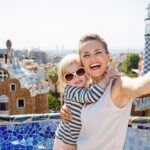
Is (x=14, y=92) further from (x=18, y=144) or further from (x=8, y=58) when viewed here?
(x=18, y=144)

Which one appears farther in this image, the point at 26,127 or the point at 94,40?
the point at 26,127

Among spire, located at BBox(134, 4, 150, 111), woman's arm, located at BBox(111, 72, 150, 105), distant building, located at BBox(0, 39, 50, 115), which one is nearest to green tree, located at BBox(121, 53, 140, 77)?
distant building, located at BBox(0, 39, 50, 115)

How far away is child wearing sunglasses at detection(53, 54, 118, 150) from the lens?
5.18 ft

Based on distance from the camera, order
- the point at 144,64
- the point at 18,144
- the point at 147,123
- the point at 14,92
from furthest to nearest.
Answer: the point at 14,92, the point at 144,64, the point at 18,144, the point at 147,123

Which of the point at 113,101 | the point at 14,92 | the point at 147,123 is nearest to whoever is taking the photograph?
the point at 113,101

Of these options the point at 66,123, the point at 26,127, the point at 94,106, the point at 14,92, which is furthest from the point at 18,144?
the point at 14,92

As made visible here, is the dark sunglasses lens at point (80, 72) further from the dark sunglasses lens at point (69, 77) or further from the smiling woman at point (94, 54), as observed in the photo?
the smiling woman at point (94, 54)

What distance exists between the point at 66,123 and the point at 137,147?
1.05 meters

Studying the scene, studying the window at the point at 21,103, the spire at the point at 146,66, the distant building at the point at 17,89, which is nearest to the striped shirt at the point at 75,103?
the spire at the point at 146,66

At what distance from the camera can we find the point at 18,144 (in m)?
2.78

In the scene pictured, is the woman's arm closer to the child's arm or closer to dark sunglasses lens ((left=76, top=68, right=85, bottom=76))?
the child's arm

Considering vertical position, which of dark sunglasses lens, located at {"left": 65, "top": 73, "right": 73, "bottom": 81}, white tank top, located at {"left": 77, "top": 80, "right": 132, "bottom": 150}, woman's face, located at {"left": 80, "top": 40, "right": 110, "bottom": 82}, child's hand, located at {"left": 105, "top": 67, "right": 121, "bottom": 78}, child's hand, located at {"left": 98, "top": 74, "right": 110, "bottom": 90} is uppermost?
woman's face, located at {"left": 80, "top": 40, "right": 110, "bottom": 82}

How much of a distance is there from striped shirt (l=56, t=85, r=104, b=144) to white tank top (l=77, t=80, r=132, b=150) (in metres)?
0.03

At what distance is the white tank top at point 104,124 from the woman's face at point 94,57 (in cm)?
9
